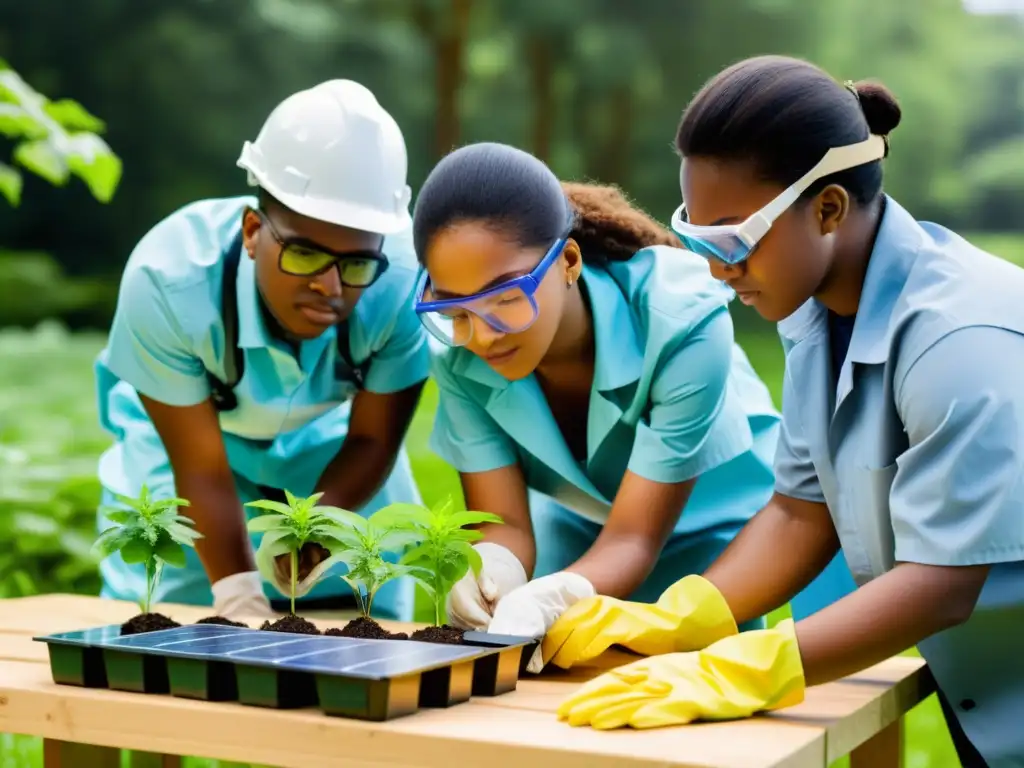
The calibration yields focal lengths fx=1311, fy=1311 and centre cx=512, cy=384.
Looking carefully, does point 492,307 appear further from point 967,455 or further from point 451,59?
point 451,59

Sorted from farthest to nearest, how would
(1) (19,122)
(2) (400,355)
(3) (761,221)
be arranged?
(1) (19,122)
(2) (400,355)
(3) (761,221)

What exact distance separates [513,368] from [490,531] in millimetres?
327

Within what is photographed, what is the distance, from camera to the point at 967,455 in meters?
1.73

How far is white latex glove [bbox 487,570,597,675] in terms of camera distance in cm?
205

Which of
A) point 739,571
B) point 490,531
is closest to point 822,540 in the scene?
point 739,571

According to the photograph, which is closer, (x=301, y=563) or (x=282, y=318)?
(x=301, y=563)

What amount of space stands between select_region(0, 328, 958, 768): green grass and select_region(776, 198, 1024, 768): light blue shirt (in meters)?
1.62

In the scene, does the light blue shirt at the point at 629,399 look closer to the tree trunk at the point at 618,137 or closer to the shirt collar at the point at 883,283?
the shirt collar at the point at 883,283

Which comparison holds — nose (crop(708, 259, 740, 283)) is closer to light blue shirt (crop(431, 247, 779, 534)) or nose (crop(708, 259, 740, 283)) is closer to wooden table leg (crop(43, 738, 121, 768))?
light blue shirt (crop(431, 247, 779, 534))

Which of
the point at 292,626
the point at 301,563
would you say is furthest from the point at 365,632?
the point at 301,563

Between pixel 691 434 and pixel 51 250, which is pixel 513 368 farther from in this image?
pixel 51 250

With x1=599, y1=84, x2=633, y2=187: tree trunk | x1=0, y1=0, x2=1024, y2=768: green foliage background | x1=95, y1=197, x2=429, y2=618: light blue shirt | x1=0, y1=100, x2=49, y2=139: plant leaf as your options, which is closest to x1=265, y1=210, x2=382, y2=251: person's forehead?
x1=95, y1=197, x2=429, y2=618: light blue shirt

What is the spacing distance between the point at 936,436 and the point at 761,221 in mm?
387

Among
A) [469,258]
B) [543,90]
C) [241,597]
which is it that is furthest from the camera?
[543,90]
